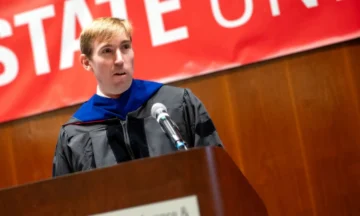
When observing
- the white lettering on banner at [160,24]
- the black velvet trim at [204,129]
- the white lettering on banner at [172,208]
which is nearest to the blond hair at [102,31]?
the black velvet trim at [204,129]

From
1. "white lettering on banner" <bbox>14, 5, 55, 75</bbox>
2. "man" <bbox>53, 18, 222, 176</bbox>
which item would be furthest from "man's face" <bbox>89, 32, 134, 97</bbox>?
"white lettering on banner" <bbox>14, 5, 55, 75</bbox>

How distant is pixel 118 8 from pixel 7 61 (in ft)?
2.08

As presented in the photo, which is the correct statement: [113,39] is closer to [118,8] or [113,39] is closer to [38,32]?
[118,8]

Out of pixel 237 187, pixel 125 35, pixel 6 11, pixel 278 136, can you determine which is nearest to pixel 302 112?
pixel 278 136

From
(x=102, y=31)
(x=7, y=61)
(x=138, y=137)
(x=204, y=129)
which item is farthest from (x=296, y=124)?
(x=7, y=61)

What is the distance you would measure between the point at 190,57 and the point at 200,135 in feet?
2.48

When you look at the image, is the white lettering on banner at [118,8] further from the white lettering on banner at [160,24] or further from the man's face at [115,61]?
the man's face at [115,61]

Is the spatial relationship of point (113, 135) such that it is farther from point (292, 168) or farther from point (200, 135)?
point (292, 168)

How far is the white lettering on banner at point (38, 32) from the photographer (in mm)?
2451

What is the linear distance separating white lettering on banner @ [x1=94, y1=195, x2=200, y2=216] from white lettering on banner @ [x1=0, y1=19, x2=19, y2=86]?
5.49 ft

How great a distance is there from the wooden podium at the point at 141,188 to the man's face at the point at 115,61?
0.64 meters

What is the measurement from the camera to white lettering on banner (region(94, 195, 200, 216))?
0.99 metres

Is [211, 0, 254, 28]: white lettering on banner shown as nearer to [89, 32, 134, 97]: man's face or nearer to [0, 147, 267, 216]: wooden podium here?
[89, 32, 134, 97]: man's face

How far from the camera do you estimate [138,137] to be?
63.1 inches
